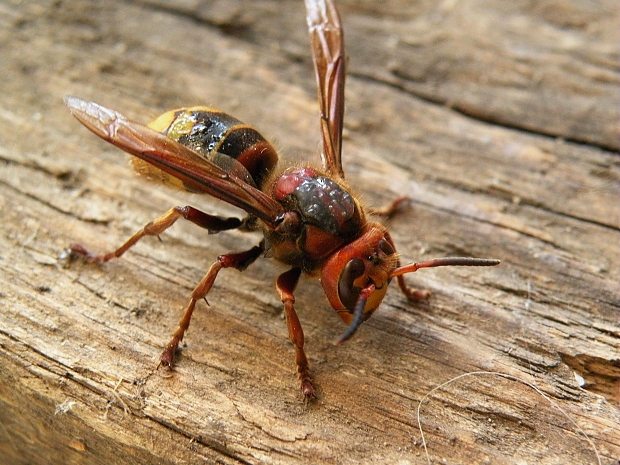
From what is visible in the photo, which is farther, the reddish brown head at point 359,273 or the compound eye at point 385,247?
the compound eye at point 385,247

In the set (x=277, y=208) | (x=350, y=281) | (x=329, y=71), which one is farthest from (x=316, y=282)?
(x=329, y=71)

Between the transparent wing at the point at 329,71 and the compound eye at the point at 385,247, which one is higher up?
the transparent wing at the point at 329,71

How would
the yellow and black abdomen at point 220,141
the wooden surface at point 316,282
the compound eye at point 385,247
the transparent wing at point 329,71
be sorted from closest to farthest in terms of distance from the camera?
the wooden surface at point 316,282
the compound eye at point 385,247
the yellow and black abdomen at point 220,141
the transparent wing at point 329,71

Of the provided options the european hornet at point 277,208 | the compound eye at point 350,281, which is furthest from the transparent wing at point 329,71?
the compound eye at point 350,281

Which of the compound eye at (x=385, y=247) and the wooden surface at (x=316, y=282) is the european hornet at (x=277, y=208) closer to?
the compound eye at (x=385, y=247)

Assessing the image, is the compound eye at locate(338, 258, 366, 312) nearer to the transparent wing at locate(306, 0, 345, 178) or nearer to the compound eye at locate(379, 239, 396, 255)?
the compound eye at locate(379, 239, 396, 255)

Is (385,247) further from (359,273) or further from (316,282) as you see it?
(316,282)

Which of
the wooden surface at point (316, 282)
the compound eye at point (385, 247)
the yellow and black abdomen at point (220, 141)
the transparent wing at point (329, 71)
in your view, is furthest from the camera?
the transparent wing at point (329, 71)

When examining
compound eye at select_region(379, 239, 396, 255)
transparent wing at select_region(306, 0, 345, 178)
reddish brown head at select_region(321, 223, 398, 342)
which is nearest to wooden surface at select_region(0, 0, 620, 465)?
reddish brown head at select_region(321, 223, 398, 342)

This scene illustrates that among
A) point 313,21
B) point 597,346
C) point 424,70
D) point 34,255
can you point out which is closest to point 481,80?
point 424,70
